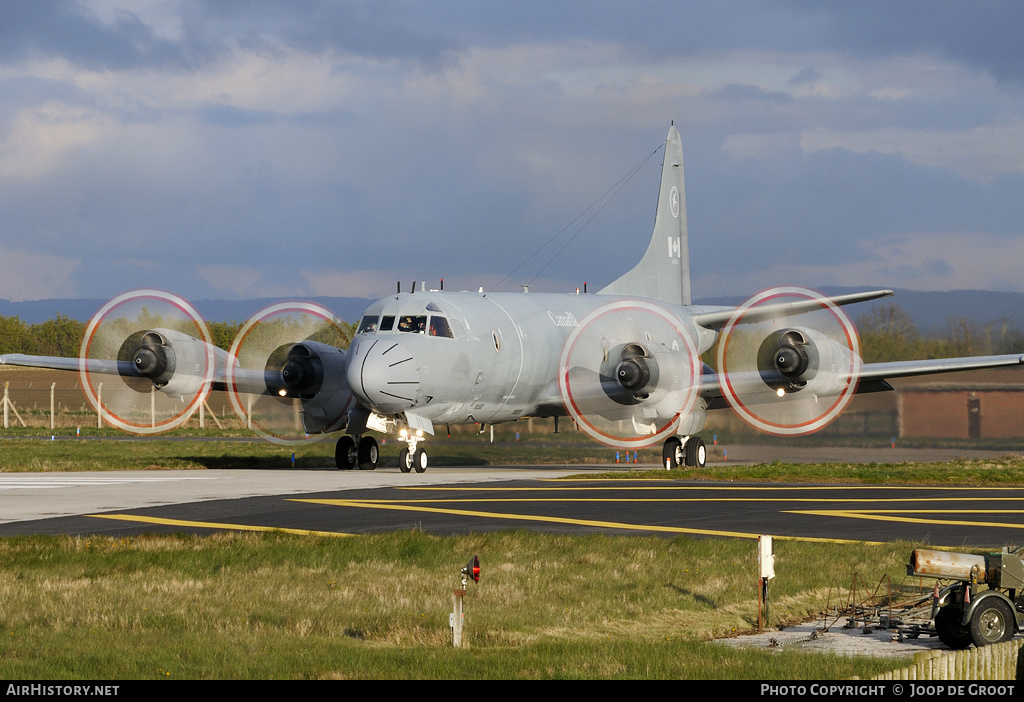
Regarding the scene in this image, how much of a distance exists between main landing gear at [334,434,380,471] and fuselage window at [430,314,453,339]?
537 cm

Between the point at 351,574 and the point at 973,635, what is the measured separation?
7.76 m

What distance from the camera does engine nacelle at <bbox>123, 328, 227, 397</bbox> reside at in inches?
1329

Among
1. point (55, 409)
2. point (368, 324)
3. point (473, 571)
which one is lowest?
point (473, 571)

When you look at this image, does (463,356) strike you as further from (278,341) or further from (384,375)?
(278,341)

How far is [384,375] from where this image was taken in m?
29.2

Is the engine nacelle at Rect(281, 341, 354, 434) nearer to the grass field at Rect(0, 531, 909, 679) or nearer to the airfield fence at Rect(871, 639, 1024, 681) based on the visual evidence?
the grass field at Rect(0, 531, 909, 679)

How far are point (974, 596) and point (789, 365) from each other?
2281cm

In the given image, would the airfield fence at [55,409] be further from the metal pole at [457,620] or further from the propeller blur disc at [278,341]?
the metal pole at [457,620]

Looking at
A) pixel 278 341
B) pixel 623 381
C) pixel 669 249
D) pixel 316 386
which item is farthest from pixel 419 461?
pixel 669 249

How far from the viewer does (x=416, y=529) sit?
745 inches

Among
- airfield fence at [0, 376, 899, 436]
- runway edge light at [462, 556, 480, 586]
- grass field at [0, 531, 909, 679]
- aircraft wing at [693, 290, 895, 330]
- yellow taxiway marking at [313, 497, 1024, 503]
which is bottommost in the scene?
grass field at [0, 531, 909, 679]

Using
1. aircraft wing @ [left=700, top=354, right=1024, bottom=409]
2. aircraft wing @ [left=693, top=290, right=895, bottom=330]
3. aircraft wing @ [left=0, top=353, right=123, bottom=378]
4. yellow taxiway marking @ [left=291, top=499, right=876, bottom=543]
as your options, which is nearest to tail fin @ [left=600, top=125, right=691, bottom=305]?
aircraft wing @ [left=693, top=290, right=895, bottom=330]
